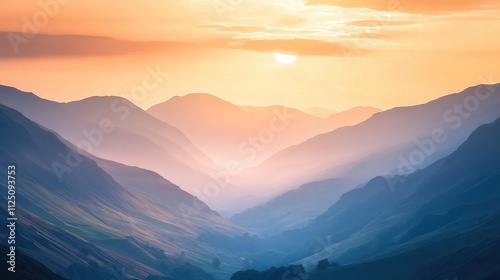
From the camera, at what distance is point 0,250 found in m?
197

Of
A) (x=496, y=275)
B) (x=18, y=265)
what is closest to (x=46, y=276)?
(x=18, y=265)

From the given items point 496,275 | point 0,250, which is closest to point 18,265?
point 0,250

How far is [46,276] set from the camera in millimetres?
196875

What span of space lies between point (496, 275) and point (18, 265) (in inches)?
4742

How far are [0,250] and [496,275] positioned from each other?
126667mm

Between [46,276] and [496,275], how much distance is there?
11477cm

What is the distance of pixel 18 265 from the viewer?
19200 cm

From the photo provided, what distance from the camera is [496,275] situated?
631 ft

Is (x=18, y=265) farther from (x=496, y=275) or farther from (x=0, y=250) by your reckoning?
(x=496, y=275)

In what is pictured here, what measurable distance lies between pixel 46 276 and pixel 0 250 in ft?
44.6

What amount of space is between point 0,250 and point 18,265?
27.0ft

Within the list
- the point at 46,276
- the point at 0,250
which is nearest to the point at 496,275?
the point at 46,276

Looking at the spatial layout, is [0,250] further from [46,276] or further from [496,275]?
[496,275]
